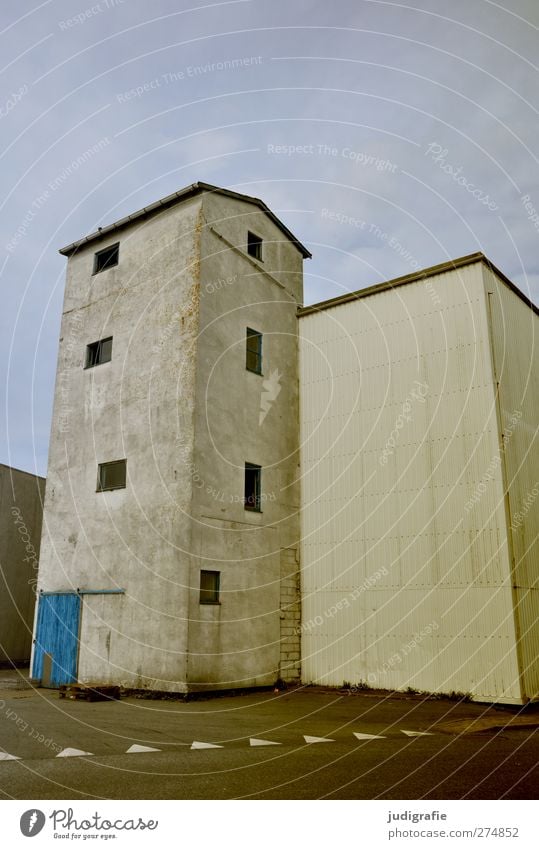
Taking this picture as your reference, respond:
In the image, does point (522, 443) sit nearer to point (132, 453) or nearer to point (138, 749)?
point (132, 453)

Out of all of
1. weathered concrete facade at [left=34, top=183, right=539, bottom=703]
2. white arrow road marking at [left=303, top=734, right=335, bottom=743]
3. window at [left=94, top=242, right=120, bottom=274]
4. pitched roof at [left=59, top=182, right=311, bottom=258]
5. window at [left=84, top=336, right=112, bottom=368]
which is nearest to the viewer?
white arrow road marking at [left=303, top=734, right=335, bottom=743]

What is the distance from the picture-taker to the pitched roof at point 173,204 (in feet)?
62.8

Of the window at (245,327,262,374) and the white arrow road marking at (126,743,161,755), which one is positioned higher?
the window at (245,327,262,374)

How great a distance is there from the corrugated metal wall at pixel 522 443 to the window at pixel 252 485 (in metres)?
6.68

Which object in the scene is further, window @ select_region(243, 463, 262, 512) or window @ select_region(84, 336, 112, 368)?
window @ select_region(84, 336, 112, 368)

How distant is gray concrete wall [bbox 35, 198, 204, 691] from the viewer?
16.5 metres

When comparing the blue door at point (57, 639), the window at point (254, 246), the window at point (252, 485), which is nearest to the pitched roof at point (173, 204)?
the window at point (254, 246)

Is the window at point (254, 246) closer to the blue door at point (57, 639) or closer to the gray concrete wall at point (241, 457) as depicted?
the gray concrete wall at point (241, 457)

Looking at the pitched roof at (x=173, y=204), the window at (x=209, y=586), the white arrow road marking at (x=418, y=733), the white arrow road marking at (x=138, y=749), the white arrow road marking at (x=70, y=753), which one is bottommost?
the white arrow road marking at (x=418, y=733)

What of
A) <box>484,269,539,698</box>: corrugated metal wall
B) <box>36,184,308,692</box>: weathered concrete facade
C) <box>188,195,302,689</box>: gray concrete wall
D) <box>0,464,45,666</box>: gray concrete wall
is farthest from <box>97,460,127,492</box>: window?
<box>484,269,539,698</box>: corrugated metal wall

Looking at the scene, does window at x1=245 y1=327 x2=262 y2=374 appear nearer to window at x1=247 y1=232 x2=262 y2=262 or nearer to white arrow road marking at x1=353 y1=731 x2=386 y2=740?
window at x1=247 y1=232 x2=262 y2=262

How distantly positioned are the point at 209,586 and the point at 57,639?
4.91m

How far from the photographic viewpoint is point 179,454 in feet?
55.8

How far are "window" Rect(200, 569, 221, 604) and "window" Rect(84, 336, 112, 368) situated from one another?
716 cm
